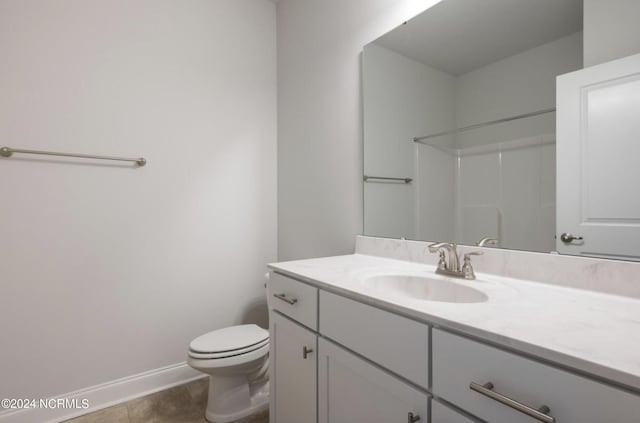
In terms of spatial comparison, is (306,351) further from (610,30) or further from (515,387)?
(610,30)

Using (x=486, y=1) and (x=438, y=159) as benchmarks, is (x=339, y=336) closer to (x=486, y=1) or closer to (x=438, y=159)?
(x=438, y=159)

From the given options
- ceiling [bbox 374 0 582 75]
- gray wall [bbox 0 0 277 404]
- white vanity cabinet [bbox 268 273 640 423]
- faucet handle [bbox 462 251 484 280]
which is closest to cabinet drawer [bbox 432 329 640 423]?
white vanity cabinet [bbox 268 273 640 423]

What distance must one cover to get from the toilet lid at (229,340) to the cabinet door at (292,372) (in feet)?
0.95

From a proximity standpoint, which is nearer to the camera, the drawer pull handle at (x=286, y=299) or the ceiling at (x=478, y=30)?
the ceiling at (x=478, y=30)

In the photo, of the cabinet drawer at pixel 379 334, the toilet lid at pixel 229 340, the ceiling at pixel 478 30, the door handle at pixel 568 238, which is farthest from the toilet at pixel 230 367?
the ceiling at pixel 478 30

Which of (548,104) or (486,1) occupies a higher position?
(486,1)

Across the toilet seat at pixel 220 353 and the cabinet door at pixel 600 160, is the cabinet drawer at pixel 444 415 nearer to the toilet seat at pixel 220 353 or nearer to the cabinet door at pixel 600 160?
the cabinet door at pixel 600 160

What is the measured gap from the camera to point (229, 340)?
1581 millimetres

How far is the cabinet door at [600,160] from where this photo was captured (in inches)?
32.7

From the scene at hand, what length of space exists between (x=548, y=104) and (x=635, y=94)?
203mm

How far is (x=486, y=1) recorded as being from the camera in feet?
3.81

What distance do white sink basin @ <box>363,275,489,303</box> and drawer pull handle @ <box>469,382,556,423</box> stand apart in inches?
15.2

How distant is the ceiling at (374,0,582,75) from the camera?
0.99 meters

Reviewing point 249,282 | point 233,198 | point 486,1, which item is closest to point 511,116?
point 486,1
